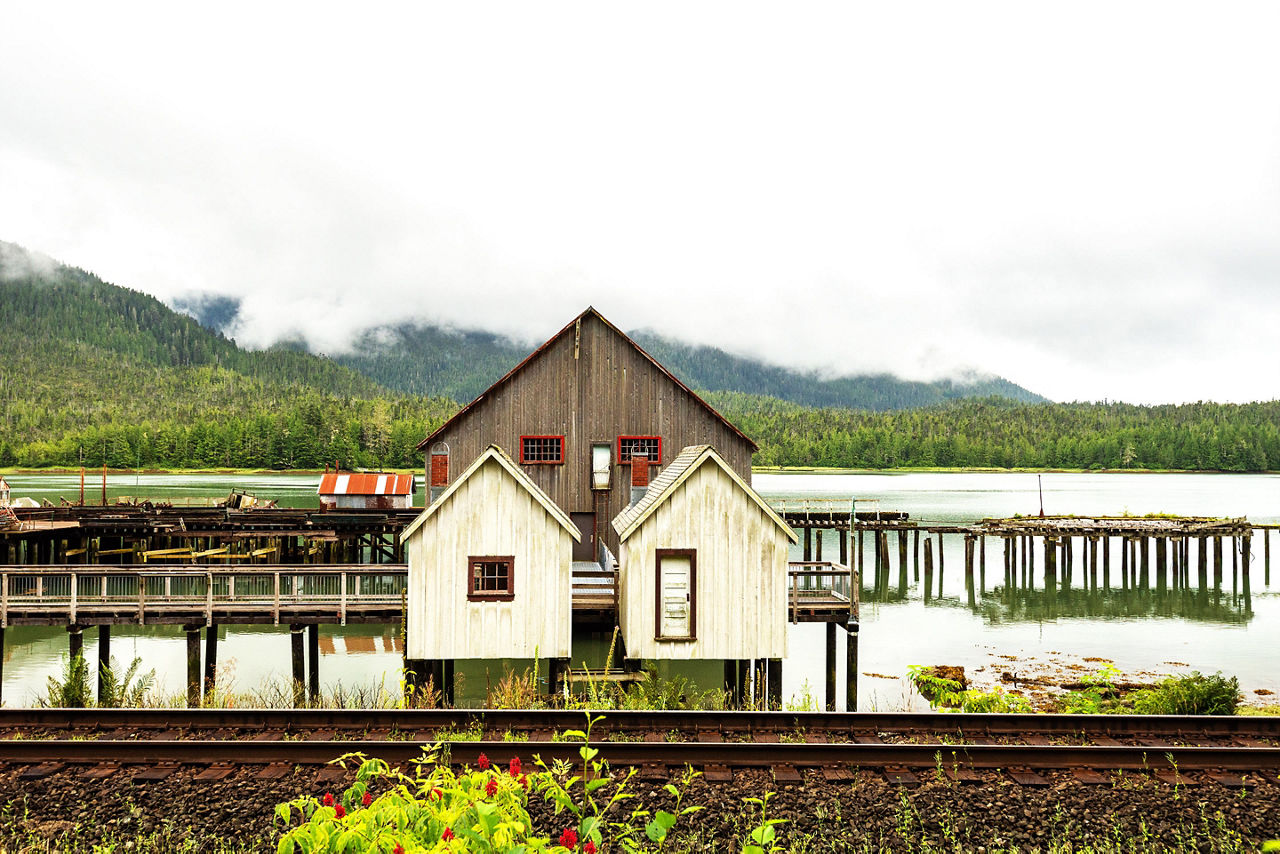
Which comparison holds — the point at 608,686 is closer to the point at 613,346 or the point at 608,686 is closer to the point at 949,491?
the point at 613,346

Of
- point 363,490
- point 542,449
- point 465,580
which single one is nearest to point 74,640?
point 465,580

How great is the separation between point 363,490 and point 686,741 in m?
52.1

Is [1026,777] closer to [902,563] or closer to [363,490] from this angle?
[902,563]

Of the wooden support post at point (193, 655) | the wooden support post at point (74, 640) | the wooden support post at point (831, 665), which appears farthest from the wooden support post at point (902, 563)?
the wooden support post at point (74, 640)

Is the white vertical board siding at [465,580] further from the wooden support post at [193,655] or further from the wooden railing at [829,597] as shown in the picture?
the wooden support post at [193,655]

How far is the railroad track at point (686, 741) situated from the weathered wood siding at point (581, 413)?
595 inches

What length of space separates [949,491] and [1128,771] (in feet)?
432

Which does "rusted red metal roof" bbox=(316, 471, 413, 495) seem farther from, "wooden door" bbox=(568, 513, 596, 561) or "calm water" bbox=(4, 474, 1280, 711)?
"wooden door" bbox=(568, 513, 596, 561)

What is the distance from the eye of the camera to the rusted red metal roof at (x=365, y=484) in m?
59.8

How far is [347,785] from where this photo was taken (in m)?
10.7

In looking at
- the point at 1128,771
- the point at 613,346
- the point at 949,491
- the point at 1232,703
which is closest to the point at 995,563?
the point at 613,346

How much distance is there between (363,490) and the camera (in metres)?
60.2

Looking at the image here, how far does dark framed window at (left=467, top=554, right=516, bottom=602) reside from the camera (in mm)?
17938

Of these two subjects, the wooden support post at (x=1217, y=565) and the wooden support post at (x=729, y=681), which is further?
the wooden support post at (x=1217, y=565)
